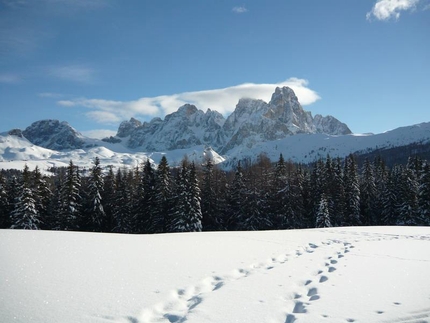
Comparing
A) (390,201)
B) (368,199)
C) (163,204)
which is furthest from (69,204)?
(390,201)

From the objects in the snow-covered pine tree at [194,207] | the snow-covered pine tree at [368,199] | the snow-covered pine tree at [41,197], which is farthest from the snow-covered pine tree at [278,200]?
the snow-covered pine tree at [41,197]

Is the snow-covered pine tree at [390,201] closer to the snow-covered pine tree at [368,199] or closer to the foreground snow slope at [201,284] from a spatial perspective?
the snow-covered pine tree at [368,199]

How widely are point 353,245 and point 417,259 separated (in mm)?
2941

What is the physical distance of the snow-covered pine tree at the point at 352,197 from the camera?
142 feet

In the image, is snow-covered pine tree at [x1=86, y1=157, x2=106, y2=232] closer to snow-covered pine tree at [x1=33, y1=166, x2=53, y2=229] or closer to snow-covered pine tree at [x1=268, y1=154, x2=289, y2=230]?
snow-covered pine tree at [x1=33, y1=166, x2=53, y2=229]

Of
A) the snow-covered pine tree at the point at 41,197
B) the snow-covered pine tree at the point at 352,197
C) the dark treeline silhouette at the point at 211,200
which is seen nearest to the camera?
the dark treeline silhouette at the point at 211,200

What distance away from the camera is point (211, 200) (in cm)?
4109

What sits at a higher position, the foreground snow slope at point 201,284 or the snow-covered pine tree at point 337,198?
the foreground snow slope at point 201,284

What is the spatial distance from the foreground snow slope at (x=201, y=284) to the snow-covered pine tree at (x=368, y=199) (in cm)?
4040

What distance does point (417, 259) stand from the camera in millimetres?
8969

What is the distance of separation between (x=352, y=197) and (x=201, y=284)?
1703 inches

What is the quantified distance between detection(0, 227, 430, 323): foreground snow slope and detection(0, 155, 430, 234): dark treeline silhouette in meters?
26.4

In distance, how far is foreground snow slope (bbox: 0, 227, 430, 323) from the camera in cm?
466

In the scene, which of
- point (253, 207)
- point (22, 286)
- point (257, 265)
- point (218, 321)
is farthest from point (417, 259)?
point (253, 207)
